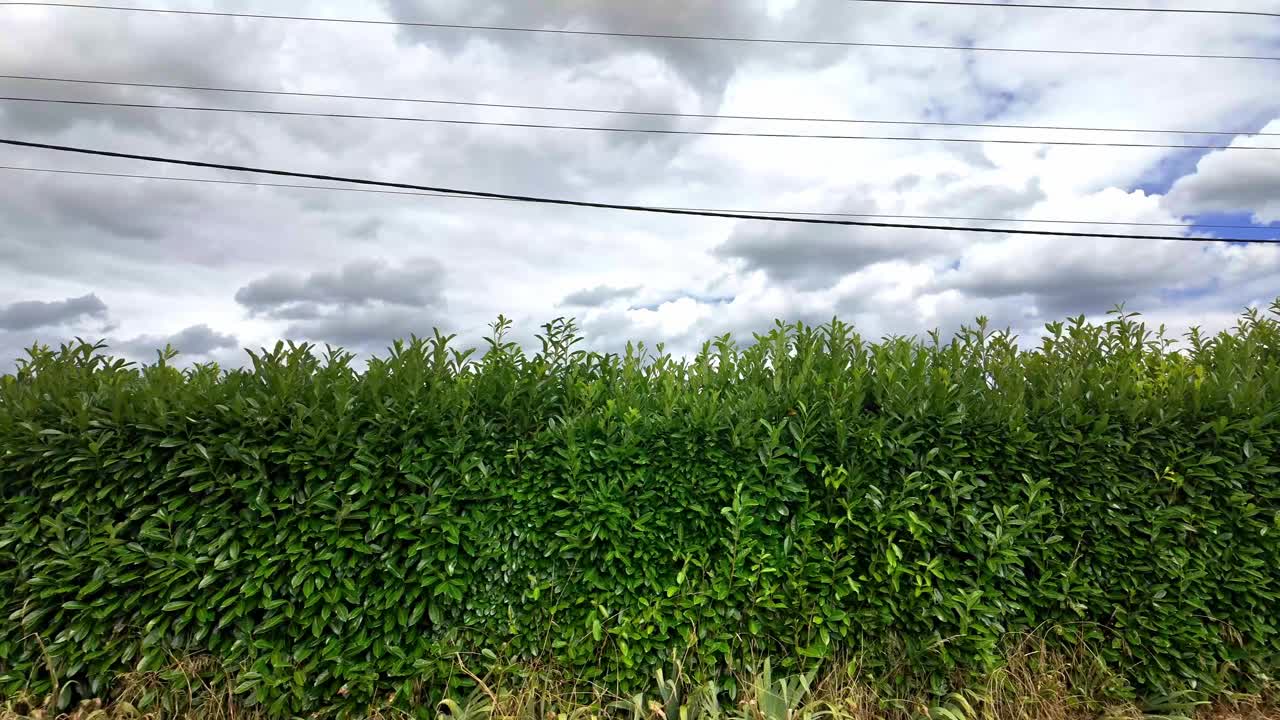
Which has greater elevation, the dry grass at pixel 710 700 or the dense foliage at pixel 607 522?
the dense foliage at pixel 607 522

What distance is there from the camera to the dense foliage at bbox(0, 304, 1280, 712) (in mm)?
4438

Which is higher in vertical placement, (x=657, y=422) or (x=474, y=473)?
(x=657, y=422)

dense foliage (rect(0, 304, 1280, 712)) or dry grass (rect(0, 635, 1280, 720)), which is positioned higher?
dense foliage (rect(0, 304, 1280, 712))

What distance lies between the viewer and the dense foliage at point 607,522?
4438 mm

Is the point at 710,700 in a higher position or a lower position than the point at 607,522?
lower

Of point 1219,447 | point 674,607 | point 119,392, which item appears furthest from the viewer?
point 1219,447

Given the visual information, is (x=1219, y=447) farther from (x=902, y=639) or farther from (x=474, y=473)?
(x=474, y=473)

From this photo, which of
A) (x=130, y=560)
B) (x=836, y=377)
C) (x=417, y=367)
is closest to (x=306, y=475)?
(x=417, y=367)

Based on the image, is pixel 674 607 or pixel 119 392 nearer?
pixel 674 607

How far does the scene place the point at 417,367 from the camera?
4.82m

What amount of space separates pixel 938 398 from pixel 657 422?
1.99 meters

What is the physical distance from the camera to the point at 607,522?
14.5 ft

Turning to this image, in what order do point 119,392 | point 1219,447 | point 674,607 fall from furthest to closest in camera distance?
1. point 1219,447
2. point 119,392
3. point 674,607

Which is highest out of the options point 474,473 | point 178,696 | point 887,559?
point 474,473
